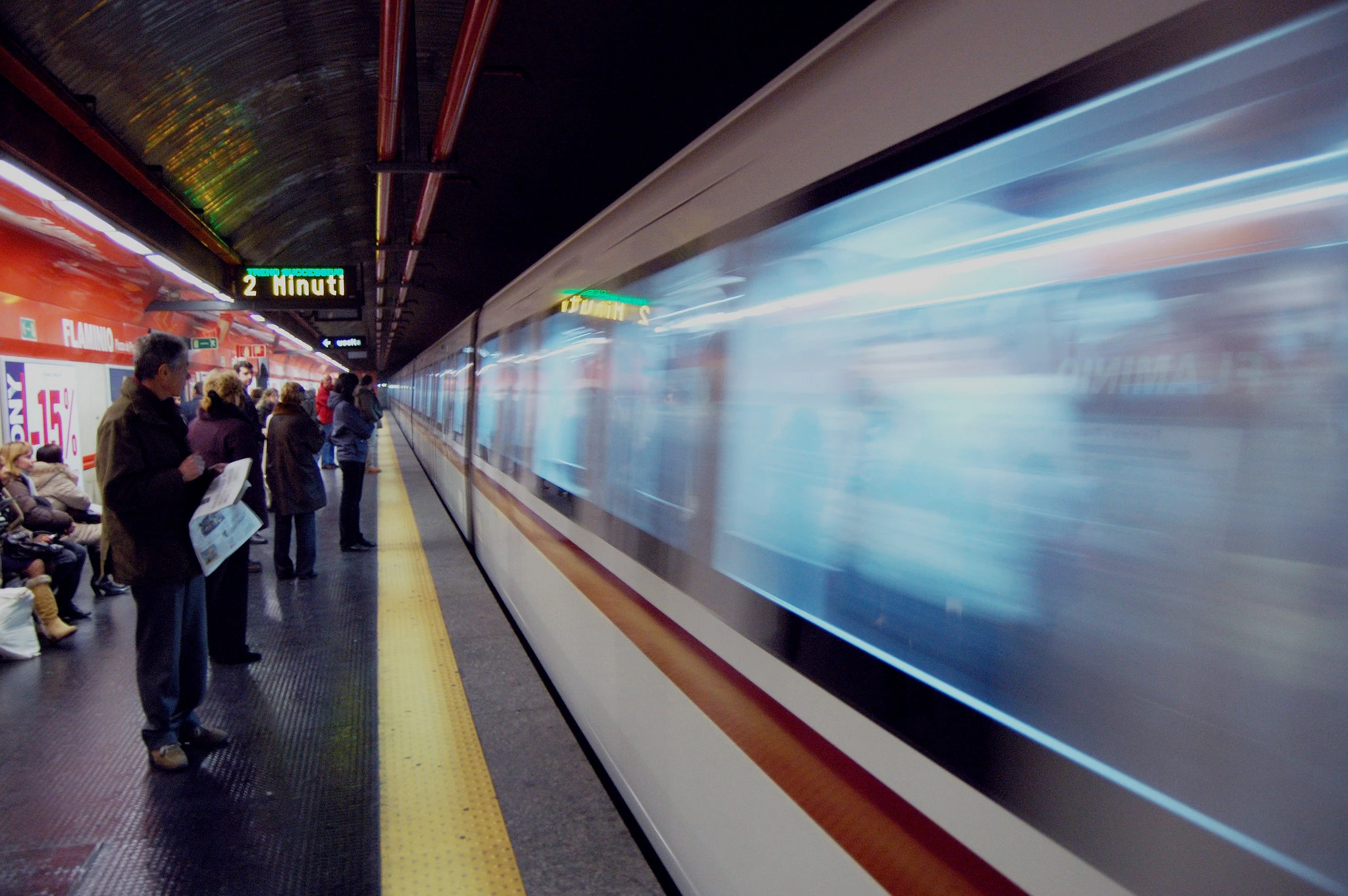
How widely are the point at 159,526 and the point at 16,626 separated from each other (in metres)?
2.25

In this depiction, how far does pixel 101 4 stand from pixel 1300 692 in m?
5.70

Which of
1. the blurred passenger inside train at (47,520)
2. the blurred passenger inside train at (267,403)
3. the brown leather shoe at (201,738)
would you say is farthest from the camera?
the blurred passenger inside train at (267,403)

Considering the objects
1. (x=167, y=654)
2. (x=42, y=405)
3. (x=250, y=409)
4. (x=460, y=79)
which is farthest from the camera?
(x=42, y=405)

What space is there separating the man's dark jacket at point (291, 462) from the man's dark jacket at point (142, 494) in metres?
3.00

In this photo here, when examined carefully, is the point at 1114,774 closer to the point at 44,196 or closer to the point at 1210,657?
the point at 1210,657

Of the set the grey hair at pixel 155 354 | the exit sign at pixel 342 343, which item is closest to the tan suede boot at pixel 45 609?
the grey hair at pixel 155 354

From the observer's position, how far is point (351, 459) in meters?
7.43

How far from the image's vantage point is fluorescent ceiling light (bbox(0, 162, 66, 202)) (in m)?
4.64

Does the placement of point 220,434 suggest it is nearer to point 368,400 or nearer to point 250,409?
point 250,409

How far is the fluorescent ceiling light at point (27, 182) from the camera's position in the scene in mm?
4641

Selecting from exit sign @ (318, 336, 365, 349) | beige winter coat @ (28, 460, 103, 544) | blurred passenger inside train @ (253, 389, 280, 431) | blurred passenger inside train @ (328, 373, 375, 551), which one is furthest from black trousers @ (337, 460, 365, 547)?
exit sign @ (318, 336, 365, 349)

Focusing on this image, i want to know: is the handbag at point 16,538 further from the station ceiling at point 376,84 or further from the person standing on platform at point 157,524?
the station ceiling at point 376,84

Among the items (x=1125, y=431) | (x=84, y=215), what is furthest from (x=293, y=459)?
(x=1125, y=431)

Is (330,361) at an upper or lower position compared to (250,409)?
upper
